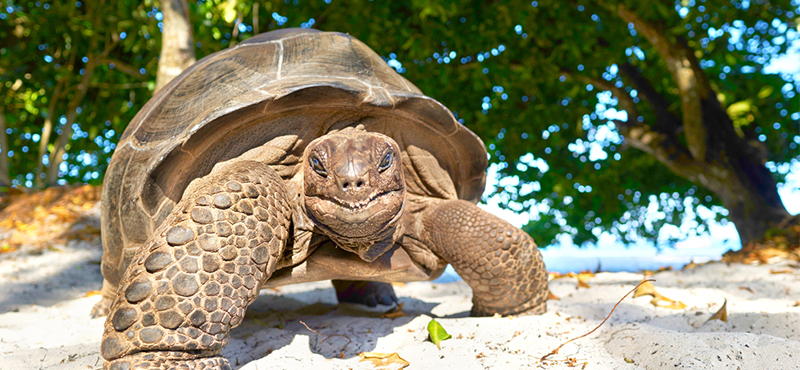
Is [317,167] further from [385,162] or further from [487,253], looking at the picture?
[487,253]

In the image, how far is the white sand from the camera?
1.75 m

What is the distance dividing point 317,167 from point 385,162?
26 centimetres

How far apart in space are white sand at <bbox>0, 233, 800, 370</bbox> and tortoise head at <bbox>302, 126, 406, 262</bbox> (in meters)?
0.55

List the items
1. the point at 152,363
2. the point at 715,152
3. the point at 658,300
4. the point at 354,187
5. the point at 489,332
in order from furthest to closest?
1. the point at 715,152
2. the point at 658,300
3. the point at 489,332
4. the point at 354,187
5. the point at 152,363

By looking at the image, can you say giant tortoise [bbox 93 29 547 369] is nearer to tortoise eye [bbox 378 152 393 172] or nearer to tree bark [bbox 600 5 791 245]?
tortoise eye [bbox 378 152 393 172]

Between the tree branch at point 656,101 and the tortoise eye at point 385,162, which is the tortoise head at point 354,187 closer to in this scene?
the tortoise eye at point 385,162

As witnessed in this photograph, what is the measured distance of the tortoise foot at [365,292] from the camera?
316 centimetres

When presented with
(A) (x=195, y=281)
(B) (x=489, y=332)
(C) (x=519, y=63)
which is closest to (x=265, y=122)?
(A) (x=195, y=281)

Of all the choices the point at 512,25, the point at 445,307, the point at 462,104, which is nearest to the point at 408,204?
the point at 445,307

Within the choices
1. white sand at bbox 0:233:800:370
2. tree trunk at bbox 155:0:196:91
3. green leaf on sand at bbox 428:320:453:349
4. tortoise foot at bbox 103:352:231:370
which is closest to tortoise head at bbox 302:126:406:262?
green leaf on sand at bbox 428:320:453:349

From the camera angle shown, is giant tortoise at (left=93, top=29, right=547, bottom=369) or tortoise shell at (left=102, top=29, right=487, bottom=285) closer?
giant tortoise at (left=93, top=29, right=547, bottom=369)

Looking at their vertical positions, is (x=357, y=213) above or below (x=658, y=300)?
above

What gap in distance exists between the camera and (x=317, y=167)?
184cm

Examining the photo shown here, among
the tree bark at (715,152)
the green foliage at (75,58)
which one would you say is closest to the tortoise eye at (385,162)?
the green foliage at (75,58)
